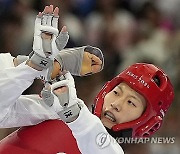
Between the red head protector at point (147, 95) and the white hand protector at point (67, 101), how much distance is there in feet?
1.38

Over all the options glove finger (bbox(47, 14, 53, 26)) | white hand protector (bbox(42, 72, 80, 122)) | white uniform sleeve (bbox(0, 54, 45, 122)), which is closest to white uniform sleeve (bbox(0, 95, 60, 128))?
white uniform sleeve (bbox(0, 54, 45, 122))

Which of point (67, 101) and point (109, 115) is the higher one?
point (67, 101)

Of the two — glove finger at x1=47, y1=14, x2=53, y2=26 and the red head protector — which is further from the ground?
glove finger at x1=47, y1=14, x2=53, y2=26

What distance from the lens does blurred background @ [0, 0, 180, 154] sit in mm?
3828

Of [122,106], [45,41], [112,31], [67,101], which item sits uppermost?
[45,41]

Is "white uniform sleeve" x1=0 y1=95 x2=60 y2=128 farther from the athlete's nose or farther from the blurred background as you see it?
the blurred background

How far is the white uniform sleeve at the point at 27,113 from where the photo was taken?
209 centimetres

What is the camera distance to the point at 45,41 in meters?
1.81

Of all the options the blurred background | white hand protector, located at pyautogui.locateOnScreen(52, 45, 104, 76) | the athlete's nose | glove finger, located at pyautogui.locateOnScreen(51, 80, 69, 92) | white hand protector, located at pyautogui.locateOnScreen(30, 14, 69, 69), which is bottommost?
the blurred background

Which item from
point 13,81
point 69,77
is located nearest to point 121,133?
point 69,77

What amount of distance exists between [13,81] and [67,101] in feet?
0.60

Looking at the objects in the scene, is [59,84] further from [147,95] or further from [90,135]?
[147,95]

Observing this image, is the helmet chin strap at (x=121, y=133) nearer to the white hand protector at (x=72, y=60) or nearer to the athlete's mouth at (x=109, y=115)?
the athlete's mouth at (x=109, y=115)

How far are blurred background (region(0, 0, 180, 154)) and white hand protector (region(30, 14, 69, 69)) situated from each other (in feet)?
5.66
